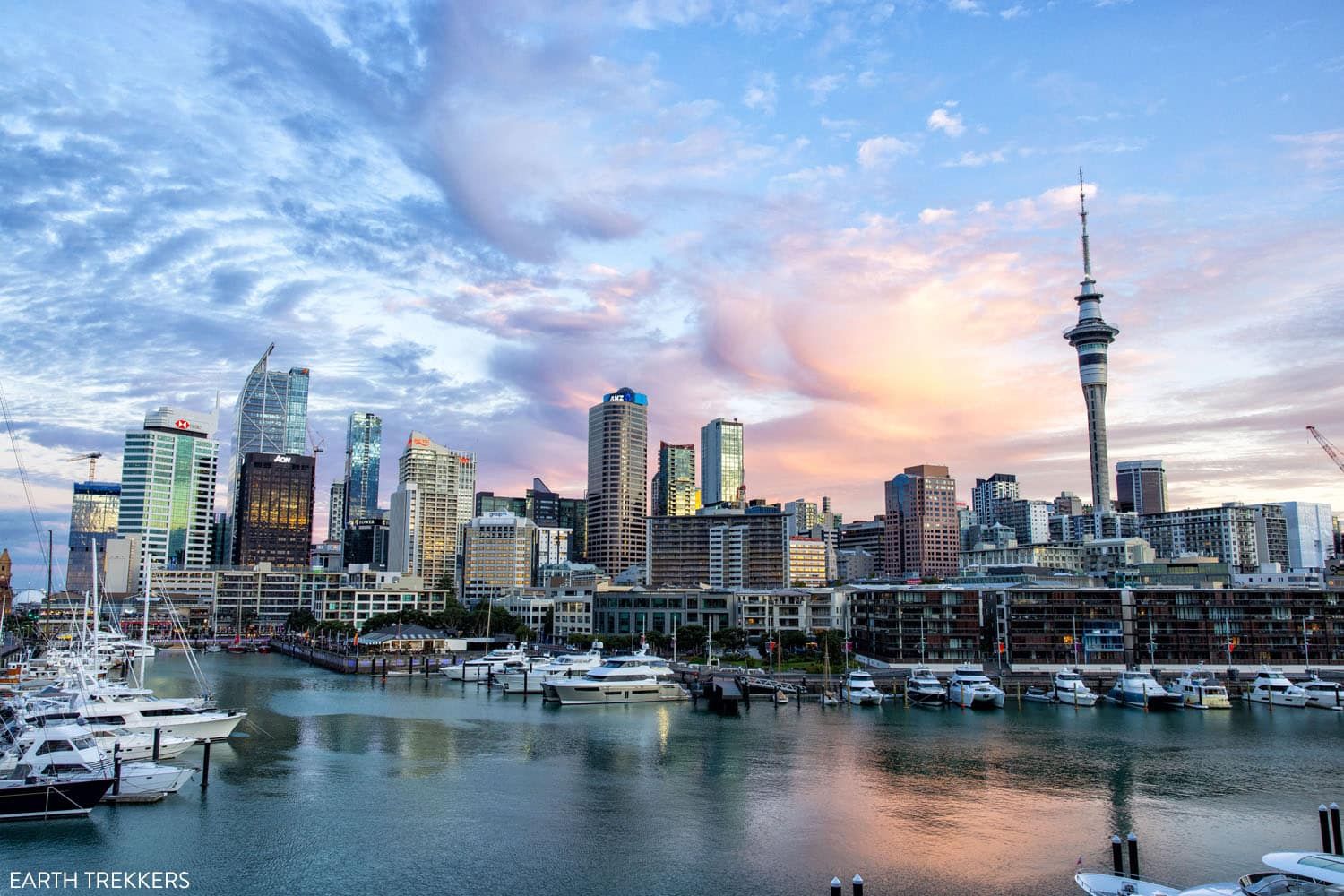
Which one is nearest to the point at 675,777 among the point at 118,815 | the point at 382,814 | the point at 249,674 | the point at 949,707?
the point at 382,814

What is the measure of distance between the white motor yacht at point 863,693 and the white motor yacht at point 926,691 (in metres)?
2.74

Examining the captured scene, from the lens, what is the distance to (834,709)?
3361 inches

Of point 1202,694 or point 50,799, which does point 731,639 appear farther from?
point 50,799

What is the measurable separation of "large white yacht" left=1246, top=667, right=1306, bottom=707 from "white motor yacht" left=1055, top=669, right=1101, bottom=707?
15263 millimetres

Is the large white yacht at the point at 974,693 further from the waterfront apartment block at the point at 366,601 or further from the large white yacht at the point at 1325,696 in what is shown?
the waterfront apartment block at the point at 366,601

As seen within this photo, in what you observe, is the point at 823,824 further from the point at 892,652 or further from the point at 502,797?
the point at 892,652

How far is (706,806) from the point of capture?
4738 cm

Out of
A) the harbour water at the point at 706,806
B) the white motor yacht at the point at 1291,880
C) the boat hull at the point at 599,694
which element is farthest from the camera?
the boat hull at the point at 599,694

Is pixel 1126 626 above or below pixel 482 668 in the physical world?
above

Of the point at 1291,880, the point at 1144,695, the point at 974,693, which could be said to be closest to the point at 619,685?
the point at 974,693

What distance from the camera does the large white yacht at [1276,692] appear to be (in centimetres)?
8950

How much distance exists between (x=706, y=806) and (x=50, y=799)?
29.3m

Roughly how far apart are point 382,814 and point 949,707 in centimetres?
5845

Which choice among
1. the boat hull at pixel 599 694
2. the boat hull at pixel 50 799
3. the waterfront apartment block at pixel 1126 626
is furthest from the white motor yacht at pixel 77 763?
the waterfront apartment block at pixel 1126 626
